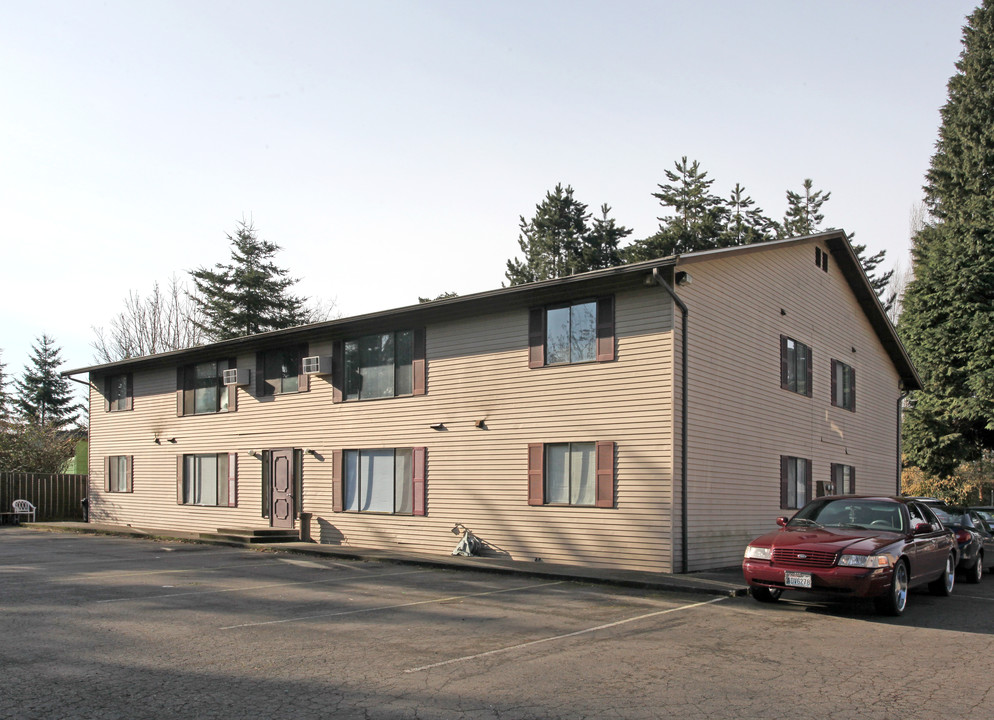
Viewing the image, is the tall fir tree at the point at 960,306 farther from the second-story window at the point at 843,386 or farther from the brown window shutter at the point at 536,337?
the brown window shutter at the point at 536,337

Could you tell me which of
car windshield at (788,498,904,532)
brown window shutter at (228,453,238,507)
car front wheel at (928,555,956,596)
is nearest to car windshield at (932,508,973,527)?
car front wheel at (928,555,956,596)

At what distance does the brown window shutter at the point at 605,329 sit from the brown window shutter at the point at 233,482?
38.9 ft

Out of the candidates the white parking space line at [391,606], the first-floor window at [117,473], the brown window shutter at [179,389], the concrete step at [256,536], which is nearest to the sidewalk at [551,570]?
the concrete step at [256,536]

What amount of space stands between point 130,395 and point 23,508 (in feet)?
20.2

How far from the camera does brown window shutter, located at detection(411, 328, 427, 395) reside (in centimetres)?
1912

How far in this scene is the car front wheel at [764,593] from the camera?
11.7 m

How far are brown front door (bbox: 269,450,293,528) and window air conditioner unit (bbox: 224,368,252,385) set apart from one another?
219 cm

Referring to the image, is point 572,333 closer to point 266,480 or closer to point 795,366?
point 795,366

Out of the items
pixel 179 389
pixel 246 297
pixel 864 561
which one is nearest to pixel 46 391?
pixel 246 297

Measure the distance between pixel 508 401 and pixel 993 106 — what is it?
111 ft

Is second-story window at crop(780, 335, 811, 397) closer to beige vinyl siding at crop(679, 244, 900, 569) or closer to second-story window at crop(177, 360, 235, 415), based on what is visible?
beige vinyl siding at crop(679, 244, 900, 569)

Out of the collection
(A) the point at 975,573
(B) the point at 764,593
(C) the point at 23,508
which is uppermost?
(B) the point at 764,593

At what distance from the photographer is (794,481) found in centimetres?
1984

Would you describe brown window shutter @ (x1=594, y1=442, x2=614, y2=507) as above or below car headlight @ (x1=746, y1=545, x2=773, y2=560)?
above
